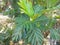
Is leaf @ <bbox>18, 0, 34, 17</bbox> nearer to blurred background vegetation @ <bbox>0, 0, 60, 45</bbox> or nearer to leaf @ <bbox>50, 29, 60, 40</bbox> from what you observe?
blurred background vegetation @ <bbox>0, 0, 60, 45</bbox>

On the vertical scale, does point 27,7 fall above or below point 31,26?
above

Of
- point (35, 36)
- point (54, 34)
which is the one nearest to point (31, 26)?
point (35, 36)

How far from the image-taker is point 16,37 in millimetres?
2062

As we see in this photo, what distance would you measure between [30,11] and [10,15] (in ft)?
1.19

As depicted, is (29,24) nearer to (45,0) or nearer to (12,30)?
(12,30)

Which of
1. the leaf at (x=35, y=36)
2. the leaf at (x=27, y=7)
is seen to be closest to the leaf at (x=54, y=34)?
the leaf at (x=35, y=36)

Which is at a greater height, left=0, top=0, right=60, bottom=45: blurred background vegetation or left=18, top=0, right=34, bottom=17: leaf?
left=18, top=0, right=34, bottom=17: leaf

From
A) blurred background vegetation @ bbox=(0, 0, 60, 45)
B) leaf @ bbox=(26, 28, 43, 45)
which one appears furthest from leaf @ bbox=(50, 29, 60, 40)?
leaf @ bbox=(26, 28, 43, 45)

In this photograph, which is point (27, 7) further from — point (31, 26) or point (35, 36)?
point (35, 36)

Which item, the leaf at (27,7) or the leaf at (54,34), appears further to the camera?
the leaf at (54,34)

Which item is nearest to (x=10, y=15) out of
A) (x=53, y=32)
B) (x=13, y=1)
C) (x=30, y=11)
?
(x=13, y=1)

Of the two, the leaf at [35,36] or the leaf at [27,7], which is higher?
the leaf at [27,7]

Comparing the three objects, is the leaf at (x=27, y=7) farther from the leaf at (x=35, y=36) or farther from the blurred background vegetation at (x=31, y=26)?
the leaf at (x=35, y=36)

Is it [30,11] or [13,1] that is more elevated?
[13,1]
